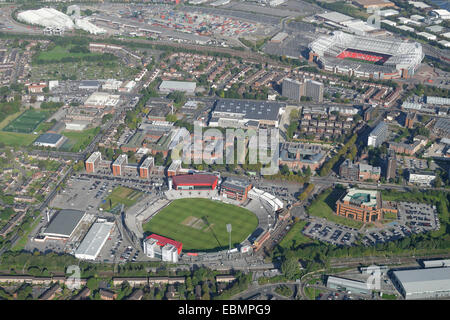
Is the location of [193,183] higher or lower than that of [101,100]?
higher

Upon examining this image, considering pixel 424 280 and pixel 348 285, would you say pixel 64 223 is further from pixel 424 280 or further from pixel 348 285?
pixel 424 280

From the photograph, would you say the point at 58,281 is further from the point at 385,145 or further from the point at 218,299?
the point at 385,145

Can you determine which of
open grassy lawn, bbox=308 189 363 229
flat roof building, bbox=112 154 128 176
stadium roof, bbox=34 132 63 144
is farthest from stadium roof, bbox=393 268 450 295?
stadium roof, bbox=34 132 63 144

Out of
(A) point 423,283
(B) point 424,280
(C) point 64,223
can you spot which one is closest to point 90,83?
(C) point 64,223

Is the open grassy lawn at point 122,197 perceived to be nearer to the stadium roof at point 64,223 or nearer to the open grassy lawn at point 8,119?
the stadium roof at point 64,223

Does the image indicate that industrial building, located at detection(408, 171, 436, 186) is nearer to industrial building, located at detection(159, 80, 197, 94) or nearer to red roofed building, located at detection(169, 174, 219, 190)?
red roofed building, located at detection(169, 174, 219, 190)
